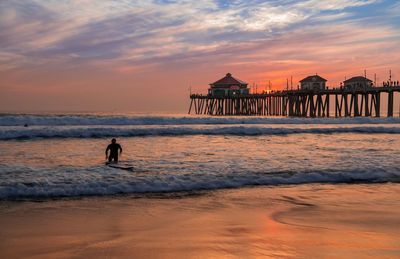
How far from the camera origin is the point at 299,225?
5340mm

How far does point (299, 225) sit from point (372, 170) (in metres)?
6.00

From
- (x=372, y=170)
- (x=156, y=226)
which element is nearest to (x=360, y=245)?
(x=156, y=226)

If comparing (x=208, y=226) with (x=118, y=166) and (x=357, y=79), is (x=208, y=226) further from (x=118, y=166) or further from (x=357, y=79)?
(x=357, y=79)

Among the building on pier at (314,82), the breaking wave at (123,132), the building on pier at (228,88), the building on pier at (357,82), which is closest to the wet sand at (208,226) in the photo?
the breaking wave at (123,132)

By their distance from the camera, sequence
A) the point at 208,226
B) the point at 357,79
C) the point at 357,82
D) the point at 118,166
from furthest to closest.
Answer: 1. the point at 357,79
2. the point at 357,82
3. the point at 118,166
4. the point at 208,226

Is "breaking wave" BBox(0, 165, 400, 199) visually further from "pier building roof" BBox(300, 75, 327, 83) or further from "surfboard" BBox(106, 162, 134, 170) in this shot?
"pier building roof" BBox(300, 75, 327, 83)

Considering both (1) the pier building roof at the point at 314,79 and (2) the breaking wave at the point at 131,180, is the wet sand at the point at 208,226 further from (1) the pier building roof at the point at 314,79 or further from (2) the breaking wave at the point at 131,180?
(1) the pier building roof at the point at 314,79

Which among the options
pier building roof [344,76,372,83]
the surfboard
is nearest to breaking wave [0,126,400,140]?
the surfboard

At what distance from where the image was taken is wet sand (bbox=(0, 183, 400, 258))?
13.9 ft

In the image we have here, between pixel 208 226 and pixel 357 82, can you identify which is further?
pixel 357 82

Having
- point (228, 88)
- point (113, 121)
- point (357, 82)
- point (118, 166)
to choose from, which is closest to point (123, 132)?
point (113, 121)

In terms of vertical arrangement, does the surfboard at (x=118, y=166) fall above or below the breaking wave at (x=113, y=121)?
below

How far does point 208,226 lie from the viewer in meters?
5.26

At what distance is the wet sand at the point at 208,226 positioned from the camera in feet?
13.9
